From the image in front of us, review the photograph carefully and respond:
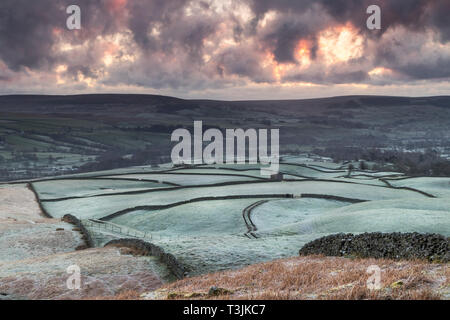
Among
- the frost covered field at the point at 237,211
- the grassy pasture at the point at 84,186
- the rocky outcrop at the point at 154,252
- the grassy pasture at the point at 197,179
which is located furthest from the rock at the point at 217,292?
the grassy pasture at the point at 197,179

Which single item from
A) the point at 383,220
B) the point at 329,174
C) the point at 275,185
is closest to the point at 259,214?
the point at 383,220

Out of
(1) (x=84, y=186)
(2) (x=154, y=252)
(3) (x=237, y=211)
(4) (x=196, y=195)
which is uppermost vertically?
(2) (x=154, y=252)

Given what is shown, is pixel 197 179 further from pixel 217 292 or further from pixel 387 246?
pixel 217 292

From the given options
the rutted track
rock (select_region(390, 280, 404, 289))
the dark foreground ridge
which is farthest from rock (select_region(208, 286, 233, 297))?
the rutted track

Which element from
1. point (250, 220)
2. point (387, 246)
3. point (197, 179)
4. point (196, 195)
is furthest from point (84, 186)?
point (387, 246)

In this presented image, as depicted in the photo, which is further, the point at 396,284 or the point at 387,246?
the point at 387,246

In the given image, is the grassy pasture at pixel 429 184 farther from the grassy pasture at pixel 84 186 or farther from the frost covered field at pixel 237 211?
the grassy pasture at pixel 84 186
